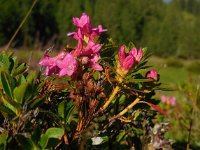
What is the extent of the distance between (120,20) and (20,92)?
35397 mm

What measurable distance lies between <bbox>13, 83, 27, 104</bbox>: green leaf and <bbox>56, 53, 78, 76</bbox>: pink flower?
0.14 meters

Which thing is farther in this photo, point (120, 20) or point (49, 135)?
point (120, 20)

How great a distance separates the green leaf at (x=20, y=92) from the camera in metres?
0.83

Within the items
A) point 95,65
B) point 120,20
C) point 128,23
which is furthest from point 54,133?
point 128,23

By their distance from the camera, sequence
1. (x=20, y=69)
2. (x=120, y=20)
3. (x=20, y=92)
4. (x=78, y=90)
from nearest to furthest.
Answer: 1. (x=20, y=92)
2. (x=78, y=90)
3. (x=20, y=69)
4. (x=120, y=20)

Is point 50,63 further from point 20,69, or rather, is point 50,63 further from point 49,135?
point 49,135

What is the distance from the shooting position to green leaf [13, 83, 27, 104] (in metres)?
0.83

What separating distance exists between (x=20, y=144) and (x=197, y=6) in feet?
314

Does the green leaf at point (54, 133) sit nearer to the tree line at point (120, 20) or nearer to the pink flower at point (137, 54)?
the pink flower at point (137, 54)

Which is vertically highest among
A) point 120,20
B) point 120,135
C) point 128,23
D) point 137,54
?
point 128,23

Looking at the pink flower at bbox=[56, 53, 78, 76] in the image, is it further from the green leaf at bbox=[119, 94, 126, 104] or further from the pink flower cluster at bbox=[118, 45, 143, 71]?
the green leaf at bbox=[119, 94, 126, 104]

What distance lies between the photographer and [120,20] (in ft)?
118

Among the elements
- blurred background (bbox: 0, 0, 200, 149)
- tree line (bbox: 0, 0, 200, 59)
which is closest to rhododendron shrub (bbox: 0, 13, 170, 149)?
blurred background (bbox: 0, 0, 200, 149)

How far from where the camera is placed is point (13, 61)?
1.10m
